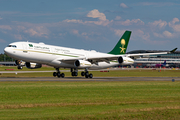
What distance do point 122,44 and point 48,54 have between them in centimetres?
2094

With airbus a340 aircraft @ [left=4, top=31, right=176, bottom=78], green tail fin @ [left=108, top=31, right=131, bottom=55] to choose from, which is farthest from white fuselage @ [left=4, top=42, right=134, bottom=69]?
green tail fin @ [left=108, top=31, right=131, bottom=55]

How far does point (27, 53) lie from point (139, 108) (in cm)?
3429

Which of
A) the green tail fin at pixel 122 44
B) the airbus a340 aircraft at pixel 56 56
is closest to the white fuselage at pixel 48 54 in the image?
the airbus a340 aircraft at pixel 56 56

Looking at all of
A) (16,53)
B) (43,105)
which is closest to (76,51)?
(16,53)

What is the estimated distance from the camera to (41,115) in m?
13.8

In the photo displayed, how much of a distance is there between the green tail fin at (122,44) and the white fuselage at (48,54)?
548cm

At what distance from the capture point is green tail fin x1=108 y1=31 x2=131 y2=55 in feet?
206

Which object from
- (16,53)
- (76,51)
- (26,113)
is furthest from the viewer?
(76,51)

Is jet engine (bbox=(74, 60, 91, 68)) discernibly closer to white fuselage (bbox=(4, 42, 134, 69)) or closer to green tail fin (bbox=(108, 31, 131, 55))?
white fuselage (bbox=(4, 42, 134, 69))

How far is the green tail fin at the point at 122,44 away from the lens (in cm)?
6281

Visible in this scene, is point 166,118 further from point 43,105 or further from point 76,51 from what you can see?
point 76,51

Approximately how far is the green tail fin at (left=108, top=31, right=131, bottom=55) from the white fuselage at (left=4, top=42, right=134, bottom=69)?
18.0 feet

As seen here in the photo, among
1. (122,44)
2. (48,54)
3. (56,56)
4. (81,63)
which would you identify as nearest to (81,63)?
(81,63)

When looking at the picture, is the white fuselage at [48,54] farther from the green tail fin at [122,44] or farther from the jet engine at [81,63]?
the green tail fin at [122,44]
